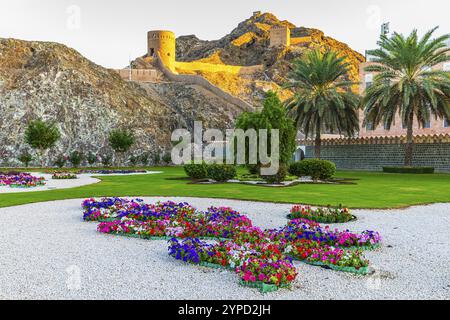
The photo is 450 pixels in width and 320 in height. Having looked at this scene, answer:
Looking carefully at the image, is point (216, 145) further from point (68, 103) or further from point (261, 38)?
point (261, 38)

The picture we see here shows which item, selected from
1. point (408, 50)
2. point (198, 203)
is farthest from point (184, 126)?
point (198, 203)

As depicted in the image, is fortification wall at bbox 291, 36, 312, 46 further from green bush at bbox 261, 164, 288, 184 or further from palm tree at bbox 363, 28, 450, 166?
green bush at bbox 261, 164, 288, 184

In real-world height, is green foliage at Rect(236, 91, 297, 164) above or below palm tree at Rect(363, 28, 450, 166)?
below

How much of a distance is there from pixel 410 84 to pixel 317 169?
1492cm

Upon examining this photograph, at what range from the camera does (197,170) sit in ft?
104

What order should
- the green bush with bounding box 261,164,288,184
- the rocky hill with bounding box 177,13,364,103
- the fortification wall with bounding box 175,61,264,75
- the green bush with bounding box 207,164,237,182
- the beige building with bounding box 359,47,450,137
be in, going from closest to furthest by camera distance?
1. the green bush with bounding box 261,164,288,184
2. the green bush with bounding box 207,164,237,182
3. the beige building with bounding box 359,47,450,137
4. the rocky hill with bounding box 177,13,364,103
5. the fortification wall with bounding box 175,61,264,75

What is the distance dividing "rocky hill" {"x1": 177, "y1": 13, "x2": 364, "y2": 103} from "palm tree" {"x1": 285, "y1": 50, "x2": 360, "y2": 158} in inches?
965

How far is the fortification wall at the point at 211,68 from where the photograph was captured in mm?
124000

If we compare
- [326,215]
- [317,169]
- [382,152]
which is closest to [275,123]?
[317,169]

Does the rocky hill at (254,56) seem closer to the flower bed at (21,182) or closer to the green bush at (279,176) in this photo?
the green bush at (279,176)

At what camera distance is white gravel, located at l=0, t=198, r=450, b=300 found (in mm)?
6570

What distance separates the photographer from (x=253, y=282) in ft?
22.7

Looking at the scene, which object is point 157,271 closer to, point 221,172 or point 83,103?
point 221,172

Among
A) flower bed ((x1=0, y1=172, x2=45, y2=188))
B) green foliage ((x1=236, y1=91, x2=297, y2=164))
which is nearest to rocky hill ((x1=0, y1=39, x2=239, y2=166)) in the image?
flower bed ((x1=0, y1=172, x2=45, y2=188))
